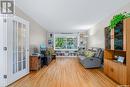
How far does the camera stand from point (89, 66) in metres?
6.07

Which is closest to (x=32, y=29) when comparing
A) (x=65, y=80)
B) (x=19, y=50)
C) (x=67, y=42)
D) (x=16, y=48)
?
(x=19, y=50)

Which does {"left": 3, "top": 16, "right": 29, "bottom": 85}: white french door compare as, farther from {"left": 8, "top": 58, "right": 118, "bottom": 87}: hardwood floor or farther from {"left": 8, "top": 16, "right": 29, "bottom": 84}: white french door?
{"left": 8, "top": 58, "right": 118, "bottom": 87}: hardwood floor

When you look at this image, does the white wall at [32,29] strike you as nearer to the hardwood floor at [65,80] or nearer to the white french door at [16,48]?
the white french door at [16,48]

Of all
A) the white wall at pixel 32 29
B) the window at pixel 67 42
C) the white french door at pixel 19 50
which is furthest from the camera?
the window at pixel 67 42

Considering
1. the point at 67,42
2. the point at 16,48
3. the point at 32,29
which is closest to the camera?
the point at 16,48

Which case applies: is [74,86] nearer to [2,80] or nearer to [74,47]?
[2,80]

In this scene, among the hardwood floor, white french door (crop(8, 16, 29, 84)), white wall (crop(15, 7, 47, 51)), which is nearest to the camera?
the hardwood floor

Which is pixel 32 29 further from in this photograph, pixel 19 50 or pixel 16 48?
pixel 16 48

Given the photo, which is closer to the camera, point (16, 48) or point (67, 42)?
point (16, 48)

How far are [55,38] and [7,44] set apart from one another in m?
8.43

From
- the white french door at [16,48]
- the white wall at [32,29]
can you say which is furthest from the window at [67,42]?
the white french door at [16,48]

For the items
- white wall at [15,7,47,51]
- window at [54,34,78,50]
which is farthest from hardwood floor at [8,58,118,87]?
window at [54,34,78,50]

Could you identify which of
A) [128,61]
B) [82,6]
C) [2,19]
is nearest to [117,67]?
[128,61]

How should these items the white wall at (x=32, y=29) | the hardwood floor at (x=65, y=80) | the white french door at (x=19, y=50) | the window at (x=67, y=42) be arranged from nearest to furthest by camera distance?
the hardwood floor at (x=65, y=80)
the white french door at (x=19, y=50)
the white wall at (x=32, y=29)
the window at (x=67, y=42)
